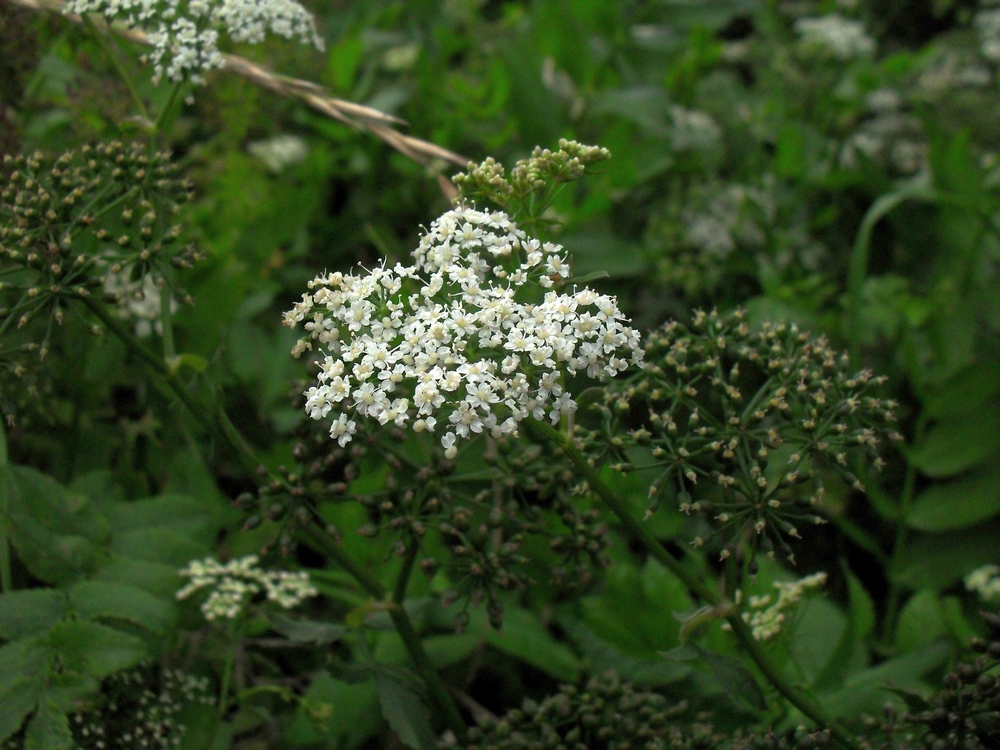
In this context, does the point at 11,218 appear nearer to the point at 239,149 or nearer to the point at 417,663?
the point at 417,663

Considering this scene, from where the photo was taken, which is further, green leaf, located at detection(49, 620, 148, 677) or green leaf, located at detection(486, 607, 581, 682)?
green leaf, located at detection(486, 607, 581, 682)

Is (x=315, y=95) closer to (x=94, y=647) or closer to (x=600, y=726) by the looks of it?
(x=94, y=647)

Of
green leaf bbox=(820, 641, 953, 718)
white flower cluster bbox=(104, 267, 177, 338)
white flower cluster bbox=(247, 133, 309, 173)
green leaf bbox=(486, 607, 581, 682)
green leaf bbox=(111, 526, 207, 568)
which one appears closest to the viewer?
green leaf bbox=(820, 641, 953, 718)

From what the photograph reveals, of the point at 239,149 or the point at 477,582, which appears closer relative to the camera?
the point at 477,582

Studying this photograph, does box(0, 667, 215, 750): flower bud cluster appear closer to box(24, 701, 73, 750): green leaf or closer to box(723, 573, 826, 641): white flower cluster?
box(24, 701, 73, 750): green leaf

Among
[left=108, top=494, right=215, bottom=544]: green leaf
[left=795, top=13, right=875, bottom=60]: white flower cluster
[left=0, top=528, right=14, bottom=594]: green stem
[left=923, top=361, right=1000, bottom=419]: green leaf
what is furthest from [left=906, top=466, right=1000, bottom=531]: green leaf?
[left=0, top=528, right=14, bottom=594]: green stem

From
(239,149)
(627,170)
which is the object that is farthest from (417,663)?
(239,149)

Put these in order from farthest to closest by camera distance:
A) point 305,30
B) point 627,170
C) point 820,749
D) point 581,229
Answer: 1. point 581,229
2. point 627,170
3. point 305,30
4. point 820,749
